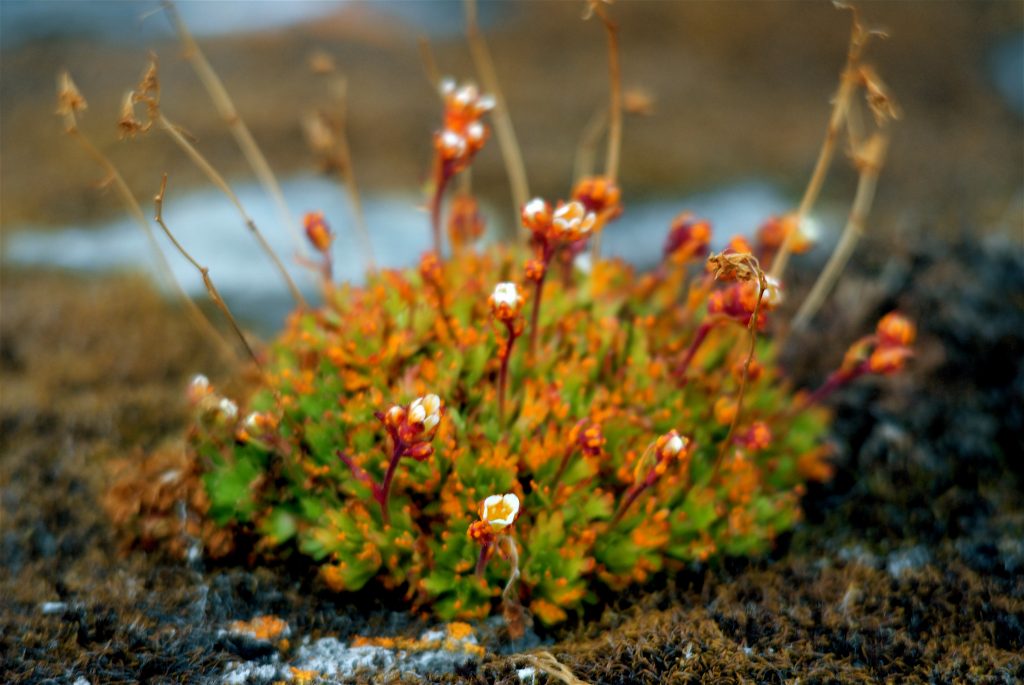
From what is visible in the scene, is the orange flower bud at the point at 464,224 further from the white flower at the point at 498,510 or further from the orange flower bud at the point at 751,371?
the white flower at the point at 498,510

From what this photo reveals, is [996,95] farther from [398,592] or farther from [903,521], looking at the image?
[398,592]

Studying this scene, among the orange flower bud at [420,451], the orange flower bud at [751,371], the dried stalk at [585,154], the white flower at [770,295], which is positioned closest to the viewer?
the orange flower bud at [420,451]

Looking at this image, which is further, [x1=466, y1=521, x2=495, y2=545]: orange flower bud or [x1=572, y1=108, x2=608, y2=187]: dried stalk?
[x1=572, y1=108, x2=608, y2=187]: dried stalk

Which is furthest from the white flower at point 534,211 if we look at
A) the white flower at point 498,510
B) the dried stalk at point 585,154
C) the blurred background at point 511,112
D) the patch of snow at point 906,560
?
the dried stalk at point 585,154

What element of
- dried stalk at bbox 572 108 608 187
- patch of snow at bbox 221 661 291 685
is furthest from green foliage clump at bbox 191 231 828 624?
dried stalk at bbox 572 108 608 187

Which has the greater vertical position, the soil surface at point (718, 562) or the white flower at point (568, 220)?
the white flower at point (568, 220)

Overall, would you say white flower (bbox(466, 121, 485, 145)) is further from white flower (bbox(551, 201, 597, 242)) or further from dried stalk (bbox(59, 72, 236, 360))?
dried stalk (bbox(59, 72, 236, 360))

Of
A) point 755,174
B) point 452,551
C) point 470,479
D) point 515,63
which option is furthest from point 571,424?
point 515,63
